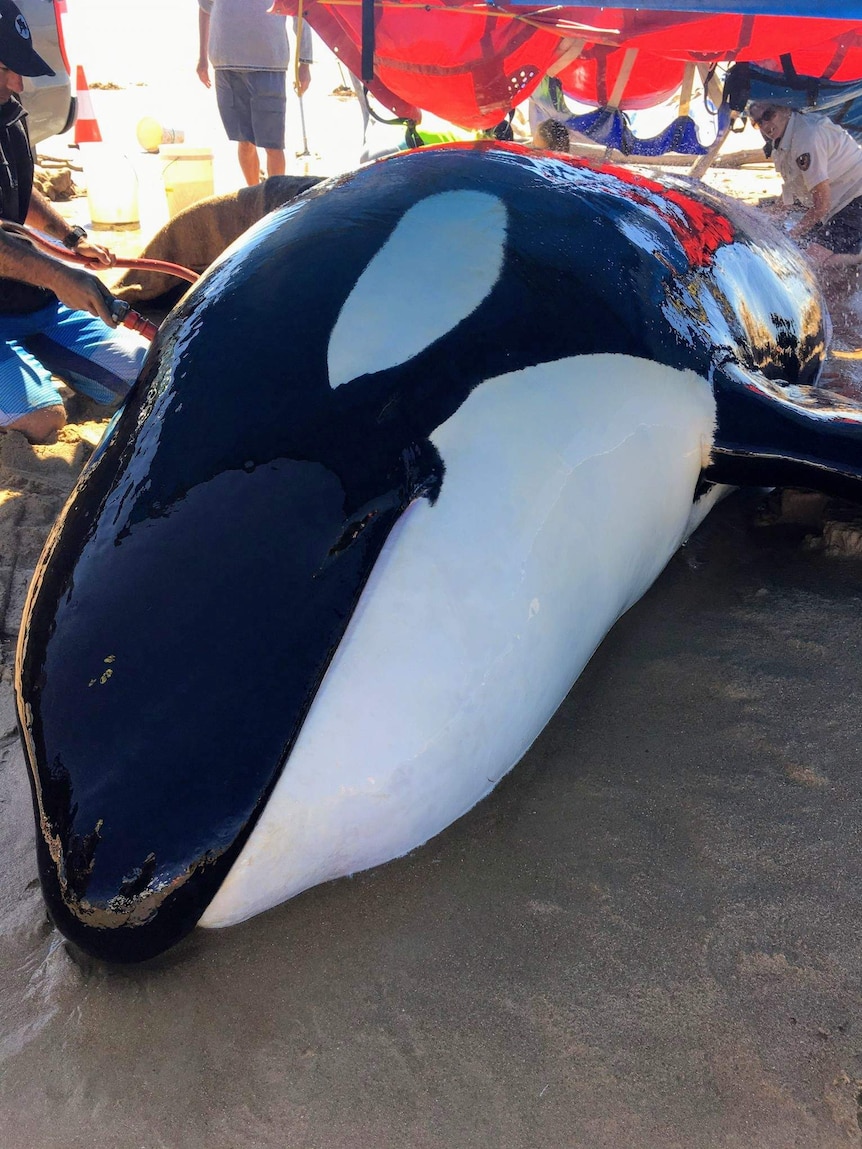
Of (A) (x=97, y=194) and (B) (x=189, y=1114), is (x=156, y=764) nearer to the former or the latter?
(B) (x=189, y=1114)

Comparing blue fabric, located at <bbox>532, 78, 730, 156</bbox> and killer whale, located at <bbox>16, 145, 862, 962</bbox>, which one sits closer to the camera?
killer whale, located at <bbox>16, 145, 862, 962</bbox>

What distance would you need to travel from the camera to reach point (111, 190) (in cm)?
852

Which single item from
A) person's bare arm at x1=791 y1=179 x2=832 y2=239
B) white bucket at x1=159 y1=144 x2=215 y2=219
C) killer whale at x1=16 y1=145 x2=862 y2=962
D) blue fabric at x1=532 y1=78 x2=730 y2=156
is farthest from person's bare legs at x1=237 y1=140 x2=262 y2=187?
killer whale at x1=16 y1=145 x2=862 y2=962

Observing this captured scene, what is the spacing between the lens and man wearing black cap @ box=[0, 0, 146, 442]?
4.62 metres

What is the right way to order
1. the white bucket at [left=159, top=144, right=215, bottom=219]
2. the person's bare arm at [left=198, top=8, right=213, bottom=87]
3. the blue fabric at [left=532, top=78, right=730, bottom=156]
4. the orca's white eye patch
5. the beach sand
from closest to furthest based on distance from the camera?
the beach sand → the orca's white eye patch → the white bucket at [left=159, top=144, right=215, bottom=219] → the person's bare arm at [left=198, top=8, right=213, bottom=87] → the blue fabric at [left=532, top=78, right=730, bottom=156]

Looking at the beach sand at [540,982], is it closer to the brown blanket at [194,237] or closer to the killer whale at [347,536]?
the killer whale at [347,536]

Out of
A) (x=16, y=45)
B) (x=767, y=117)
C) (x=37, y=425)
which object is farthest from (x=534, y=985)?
(x=767, y=117)

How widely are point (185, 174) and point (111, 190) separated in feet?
3.83

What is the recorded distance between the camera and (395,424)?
6.57 ft

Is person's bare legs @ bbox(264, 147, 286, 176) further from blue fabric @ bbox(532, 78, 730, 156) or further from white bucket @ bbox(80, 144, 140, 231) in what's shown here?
blue fabric @ bbox(532, 78, 730, 156)

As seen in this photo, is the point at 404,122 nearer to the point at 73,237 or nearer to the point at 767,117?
the point at 767,117

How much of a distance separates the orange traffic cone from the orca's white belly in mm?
7750

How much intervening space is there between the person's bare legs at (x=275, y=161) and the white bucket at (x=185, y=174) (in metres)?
0.72

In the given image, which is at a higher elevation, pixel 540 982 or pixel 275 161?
pixel 275 161
